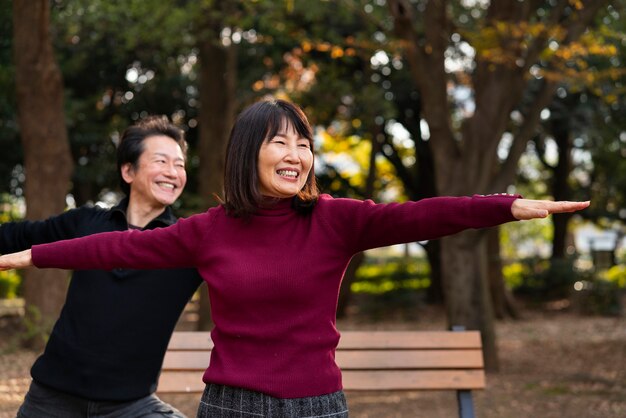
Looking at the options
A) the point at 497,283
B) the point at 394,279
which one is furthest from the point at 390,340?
the point at 394,279

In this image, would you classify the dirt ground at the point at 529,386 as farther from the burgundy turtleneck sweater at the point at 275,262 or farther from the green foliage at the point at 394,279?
the green foliage at the point at 394,279

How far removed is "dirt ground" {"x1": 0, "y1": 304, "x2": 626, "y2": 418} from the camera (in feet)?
26.3

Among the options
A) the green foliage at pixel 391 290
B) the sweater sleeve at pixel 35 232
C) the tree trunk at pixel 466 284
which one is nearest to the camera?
the sweater sleeve at pixel 35 232

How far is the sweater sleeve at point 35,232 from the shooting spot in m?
3.46

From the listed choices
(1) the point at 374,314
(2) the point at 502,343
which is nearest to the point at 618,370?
(2) the point at 502,343

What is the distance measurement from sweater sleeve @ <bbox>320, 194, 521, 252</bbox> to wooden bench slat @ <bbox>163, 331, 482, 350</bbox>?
2391 millimetres

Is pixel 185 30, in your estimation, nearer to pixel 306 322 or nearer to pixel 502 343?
pixel 502 343

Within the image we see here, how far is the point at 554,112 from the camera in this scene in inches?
672

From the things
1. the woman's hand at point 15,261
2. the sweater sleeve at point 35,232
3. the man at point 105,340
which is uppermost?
the sweater sleeve at point 35,232

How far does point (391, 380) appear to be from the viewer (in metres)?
4.98

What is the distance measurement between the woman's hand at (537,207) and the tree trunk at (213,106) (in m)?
9.84

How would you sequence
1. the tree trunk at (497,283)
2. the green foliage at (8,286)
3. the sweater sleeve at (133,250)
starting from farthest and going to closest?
the green foliage at (8,286)
the tree trunk at (497,283)
the sweater sleeve at (133,250)

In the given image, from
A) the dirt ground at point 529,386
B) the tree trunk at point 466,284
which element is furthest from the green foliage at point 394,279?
the tree trunk at point 466,284

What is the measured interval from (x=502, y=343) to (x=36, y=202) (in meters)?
7.03
